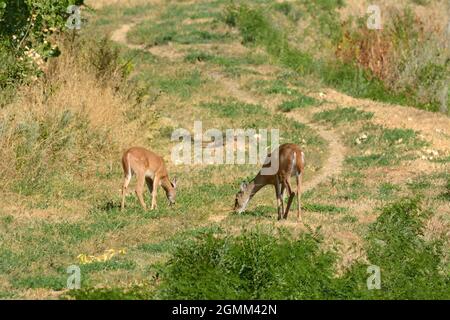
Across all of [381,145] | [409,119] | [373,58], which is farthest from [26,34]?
[373,58]

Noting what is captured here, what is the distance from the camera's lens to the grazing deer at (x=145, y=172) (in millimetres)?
17562

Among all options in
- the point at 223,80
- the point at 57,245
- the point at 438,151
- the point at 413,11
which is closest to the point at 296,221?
the point at 57,245

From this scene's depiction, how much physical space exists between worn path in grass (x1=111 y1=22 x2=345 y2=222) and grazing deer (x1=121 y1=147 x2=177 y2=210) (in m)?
1.50

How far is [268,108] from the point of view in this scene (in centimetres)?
2641

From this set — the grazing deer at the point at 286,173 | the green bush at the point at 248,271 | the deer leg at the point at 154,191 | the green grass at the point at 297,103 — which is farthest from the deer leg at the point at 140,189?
the green grass at the point at 297,103

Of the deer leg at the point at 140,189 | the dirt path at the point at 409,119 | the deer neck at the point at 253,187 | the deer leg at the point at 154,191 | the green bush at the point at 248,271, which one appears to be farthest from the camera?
the dirt path at the point at 409,119

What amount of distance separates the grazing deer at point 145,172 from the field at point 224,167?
0.26 m

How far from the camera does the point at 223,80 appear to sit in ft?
95.6

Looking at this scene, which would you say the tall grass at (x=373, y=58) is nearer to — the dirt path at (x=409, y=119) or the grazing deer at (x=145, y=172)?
the dirt path at (x=409, y=119)

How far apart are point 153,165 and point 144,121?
5.63 metres

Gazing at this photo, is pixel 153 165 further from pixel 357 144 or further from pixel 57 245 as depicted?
pixel 357 144

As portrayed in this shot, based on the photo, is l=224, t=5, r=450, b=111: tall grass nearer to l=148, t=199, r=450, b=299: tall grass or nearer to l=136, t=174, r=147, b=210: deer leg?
l=136, t=174, r=147, b=210: deer leg

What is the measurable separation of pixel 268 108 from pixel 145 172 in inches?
350

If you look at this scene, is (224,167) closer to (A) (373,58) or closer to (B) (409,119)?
(B) (409,119)
